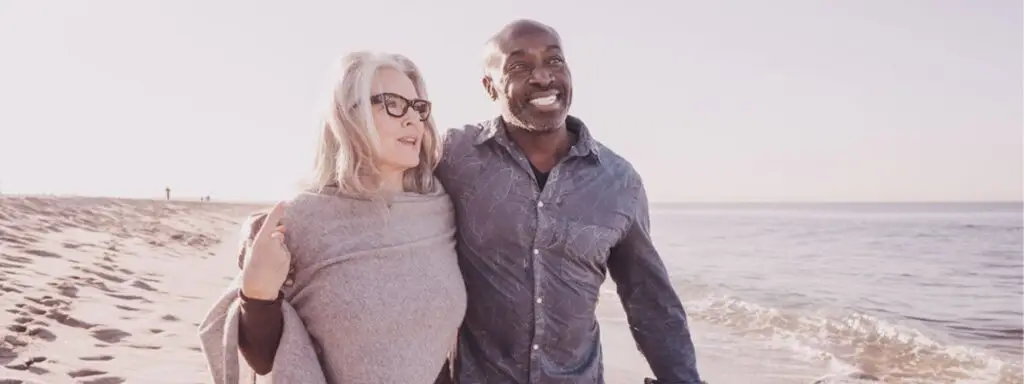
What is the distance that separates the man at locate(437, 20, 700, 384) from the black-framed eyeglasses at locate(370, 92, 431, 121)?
1.13 feet

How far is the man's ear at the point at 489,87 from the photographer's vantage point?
2.93 m

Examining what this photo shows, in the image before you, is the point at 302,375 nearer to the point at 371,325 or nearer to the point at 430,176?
the point at 371,325

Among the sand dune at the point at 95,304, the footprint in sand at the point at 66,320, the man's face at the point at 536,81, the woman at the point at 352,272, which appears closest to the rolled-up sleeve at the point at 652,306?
the man's face at the point at 536,81

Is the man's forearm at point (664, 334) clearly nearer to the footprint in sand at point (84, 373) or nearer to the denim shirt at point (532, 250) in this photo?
the denim shirt at point (532, 250)

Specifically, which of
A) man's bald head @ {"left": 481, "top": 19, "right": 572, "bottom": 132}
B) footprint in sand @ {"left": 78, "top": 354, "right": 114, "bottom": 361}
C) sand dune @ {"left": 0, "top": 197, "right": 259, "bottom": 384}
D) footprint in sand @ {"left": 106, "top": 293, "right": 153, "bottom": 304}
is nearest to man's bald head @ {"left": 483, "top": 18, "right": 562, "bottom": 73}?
man's bald head @ {"left": 481, "top": 19, "right": 572, "bottom": 132}

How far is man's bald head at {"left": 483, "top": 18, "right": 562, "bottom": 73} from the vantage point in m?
2.78

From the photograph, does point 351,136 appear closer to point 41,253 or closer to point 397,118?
point 397,118

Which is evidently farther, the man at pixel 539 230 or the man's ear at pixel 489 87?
the man's ear at pixel 489 87

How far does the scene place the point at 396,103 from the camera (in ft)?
7.98

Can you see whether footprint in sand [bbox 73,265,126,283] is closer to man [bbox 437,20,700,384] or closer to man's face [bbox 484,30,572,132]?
man [bbox 437,20,700,384]

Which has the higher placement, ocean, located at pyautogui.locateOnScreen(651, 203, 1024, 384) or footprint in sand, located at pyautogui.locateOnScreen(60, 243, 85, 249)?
footprint in sand, located at pyautogui.locateOnScreen(60, 243, 85, 249)

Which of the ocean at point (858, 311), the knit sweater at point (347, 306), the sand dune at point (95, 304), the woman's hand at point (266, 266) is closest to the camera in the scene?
the woman's hand at point (266, 266)

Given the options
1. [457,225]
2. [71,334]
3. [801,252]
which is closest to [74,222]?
[71,334]

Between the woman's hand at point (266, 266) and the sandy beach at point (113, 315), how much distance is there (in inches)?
104
